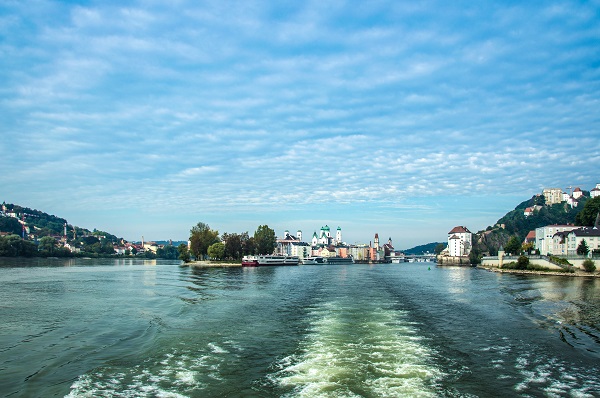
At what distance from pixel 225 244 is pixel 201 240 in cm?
762

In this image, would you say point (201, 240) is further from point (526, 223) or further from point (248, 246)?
point (526, 223)

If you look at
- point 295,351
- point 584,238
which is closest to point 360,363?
point 295,351

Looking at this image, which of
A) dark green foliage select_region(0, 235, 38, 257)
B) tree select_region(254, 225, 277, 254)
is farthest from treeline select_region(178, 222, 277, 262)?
dark green foliage select_region(0, 235, 38, 257)

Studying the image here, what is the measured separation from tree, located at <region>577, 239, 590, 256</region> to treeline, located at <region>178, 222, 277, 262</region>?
88.1 meters

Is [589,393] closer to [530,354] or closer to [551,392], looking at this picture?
[551,392]

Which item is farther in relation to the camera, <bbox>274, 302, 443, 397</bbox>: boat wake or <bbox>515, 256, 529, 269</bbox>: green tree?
<bbox>515, 256, 529, 269</bbox>: green tree

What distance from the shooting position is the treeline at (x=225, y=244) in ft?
431

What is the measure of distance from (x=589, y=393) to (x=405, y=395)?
505 cm

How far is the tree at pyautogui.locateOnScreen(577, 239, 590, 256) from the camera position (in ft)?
293

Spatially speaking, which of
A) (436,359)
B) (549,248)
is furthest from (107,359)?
(549,248)

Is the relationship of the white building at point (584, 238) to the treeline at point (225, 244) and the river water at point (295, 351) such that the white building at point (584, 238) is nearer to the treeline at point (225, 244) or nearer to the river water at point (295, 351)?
the river water at point (295, 351)

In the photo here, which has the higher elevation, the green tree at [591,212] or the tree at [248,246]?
the green tree at [591,212]

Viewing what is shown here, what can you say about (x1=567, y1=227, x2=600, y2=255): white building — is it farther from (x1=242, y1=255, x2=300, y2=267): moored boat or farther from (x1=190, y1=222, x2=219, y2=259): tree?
(x1=190, y1=222, x2=219, y2=259): tree

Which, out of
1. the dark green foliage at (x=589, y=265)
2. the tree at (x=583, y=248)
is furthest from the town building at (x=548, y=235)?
the dark green foliage at (x=589, y=265)
